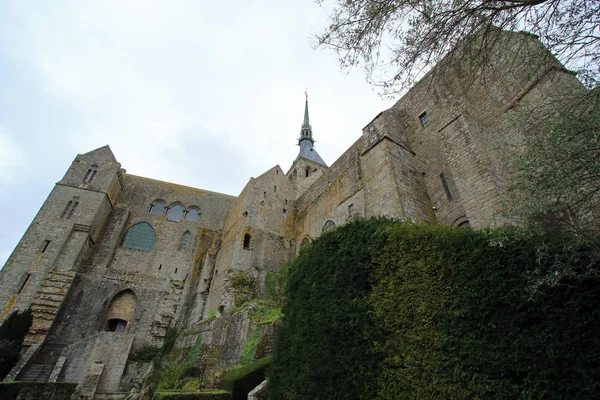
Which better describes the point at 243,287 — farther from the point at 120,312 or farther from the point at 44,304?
the point at 44,304

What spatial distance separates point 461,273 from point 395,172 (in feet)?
19.4

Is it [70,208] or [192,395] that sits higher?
[70,208]

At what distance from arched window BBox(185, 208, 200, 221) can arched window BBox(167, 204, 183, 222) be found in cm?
53

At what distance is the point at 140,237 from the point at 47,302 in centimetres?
703

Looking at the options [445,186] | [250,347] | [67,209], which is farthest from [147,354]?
[445,186]

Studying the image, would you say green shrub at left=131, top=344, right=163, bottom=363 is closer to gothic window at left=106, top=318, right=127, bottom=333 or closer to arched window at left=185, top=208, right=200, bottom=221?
gothic window at left=106, top=318, right=127, bottom=333

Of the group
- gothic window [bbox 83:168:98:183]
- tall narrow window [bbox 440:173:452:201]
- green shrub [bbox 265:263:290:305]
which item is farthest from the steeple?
tall narrow window [bbox 440:173:452:201]

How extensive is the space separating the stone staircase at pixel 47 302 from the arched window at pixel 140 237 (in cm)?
479

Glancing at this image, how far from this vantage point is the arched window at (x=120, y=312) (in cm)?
1708

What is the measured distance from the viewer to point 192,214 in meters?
23.5

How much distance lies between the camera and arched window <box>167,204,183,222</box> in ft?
74.5

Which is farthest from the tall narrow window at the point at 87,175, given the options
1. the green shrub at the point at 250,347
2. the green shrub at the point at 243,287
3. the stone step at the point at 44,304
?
the green shrub at the point at 250,347

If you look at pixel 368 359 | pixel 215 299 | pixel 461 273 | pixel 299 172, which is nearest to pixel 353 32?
pixel 461 273

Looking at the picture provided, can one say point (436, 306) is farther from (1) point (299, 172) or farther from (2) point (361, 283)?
(1) point (299, 172)
